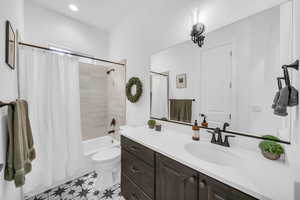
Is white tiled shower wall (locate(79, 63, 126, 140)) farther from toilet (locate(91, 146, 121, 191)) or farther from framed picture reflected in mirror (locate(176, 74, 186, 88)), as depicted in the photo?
framed picture reflected in mirror (locate(176, 74, 186, 88))

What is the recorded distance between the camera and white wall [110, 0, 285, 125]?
1.03 metres

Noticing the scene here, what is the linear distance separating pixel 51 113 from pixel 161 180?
5.53 ft

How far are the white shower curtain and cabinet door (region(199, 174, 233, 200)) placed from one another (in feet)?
6.07

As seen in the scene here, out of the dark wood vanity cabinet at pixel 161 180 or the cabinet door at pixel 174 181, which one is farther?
the cabinet door at pixel 174 181

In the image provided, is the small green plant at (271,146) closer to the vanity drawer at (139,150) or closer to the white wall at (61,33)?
the vanity drawer at (139,150)

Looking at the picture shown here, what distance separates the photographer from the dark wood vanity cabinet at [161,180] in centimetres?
67

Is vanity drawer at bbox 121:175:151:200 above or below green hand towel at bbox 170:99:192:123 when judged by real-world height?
below

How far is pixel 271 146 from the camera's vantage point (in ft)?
2.57

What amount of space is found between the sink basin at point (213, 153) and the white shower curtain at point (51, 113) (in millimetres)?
1734

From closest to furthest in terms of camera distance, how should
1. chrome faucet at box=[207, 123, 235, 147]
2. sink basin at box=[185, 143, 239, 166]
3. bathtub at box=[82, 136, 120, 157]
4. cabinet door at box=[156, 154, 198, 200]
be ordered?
cabinet door at box=[156, 154, 198, 200] < sink basin at box=[185, 143, 239, 166] < chrome faucet at box=[207, 123, 235, 147] < bathtub at box=[82, 136, 120, 157]

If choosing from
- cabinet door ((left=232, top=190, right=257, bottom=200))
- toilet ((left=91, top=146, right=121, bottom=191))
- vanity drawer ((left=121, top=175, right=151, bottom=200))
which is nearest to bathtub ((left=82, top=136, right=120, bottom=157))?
toilet ((left=91, top=146, right=121, bottom=191))

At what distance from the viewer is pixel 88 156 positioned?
2004 millimetres

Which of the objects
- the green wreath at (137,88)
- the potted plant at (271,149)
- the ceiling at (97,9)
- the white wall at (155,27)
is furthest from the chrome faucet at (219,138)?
the ceiling at (97,9)

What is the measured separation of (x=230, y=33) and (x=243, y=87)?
493mm
